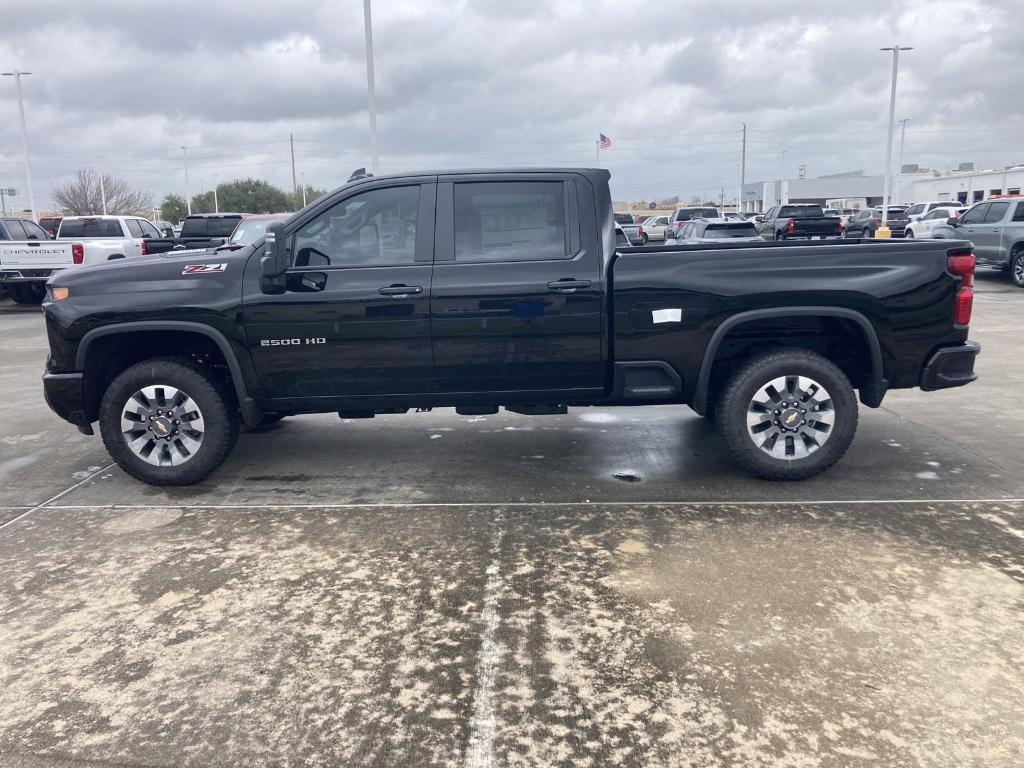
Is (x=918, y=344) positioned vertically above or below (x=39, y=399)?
above

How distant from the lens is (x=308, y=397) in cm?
545

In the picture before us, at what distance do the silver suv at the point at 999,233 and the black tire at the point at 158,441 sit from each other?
1784 centimetres

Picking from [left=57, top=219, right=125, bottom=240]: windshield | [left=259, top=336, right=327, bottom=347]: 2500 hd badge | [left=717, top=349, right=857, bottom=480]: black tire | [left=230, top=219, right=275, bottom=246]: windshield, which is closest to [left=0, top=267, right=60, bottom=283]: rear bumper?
[left=57, top=219, right=125, bottom=240]: windshield

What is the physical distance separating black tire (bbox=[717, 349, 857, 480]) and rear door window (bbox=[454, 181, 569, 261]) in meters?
1.42

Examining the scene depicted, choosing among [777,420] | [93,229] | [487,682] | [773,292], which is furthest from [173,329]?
[93,229]

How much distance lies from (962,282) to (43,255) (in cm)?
1708

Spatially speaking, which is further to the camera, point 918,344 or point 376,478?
point 376,478

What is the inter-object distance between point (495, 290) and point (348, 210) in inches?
42.1

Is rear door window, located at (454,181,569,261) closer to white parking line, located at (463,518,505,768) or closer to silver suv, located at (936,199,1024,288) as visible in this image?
white parking line, located at (463,518,505,768)

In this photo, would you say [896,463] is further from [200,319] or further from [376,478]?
[200,319]

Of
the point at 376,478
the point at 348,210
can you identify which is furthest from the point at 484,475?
the point at 348,210

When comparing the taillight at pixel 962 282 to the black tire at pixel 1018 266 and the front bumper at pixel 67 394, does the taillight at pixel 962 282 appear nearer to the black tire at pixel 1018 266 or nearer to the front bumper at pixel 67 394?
the front bumper at pixel 67 394

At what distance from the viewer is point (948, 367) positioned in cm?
539

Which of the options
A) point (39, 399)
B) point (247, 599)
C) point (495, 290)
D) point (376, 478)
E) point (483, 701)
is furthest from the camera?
point (39, 399)
